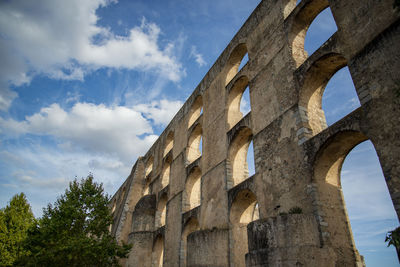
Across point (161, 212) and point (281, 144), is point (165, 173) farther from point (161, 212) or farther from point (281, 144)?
point (281, 144)

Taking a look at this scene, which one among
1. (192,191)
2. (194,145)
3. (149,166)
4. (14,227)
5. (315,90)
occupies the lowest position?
(14,227)

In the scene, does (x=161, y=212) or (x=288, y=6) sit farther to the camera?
(x=161, y=212)

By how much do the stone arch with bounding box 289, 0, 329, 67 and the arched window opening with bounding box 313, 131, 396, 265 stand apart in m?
3.41

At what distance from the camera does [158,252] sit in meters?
15.7

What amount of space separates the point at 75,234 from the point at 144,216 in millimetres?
6235

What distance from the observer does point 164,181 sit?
18109 millimetres

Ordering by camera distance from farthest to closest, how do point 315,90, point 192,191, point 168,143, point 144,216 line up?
point 168,143 → point 144,216 → point 192,191 → point 315,90

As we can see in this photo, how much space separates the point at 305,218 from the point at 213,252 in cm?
431

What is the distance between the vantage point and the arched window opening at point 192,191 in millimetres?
13820

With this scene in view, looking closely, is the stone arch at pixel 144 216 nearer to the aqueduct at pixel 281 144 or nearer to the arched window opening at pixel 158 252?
the aqueduct at pixel 281 144

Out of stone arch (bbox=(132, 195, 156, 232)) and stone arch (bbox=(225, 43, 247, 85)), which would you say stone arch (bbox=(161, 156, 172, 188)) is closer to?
stone arch (bbox=(132, 195, 156, 232))

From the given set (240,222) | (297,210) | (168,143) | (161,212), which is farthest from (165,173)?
(297,210)

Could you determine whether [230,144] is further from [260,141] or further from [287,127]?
[287,127]

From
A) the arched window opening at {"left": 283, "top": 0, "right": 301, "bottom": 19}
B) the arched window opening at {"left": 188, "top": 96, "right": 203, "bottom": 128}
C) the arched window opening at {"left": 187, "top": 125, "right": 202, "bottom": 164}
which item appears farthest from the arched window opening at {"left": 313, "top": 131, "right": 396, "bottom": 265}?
the arched window opening at {"left": 188, "top": 96, "right": 203, "bottom": 128}
